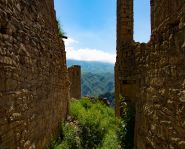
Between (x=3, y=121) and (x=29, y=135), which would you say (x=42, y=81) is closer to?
(x=29, y=135)

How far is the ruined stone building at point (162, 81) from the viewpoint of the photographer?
17.3ft

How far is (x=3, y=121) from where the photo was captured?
5.67 metres

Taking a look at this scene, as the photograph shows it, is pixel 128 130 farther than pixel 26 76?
Yes

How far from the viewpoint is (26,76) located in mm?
7367

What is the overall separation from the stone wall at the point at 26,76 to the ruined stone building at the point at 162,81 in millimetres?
2449

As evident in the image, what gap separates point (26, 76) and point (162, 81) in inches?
111

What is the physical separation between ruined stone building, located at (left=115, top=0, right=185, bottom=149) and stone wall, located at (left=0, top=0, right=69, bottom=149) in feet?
8.04

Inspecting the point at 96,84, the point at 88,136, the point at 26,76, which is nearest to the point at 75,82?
the point at 88,136

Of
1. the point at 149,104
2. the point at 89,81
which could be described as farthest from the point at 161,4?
the point at 89,81

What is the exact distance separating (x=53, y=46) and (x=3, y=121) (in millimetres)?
6459

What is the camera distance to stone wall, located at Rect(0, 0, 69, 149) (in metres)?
5.82

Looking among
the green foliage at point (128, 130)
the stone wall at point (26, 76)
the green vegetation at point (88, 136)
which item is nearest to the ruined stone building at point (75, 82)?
the green vegetation at point (88, 136)

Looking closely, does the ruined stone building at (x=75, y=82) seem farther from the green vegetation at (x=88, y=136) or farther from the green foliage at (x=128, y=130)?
the green foliage at (x=128, y=130)

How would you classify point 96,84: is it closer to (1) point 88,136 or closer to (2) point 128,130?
(1) point 88,136
